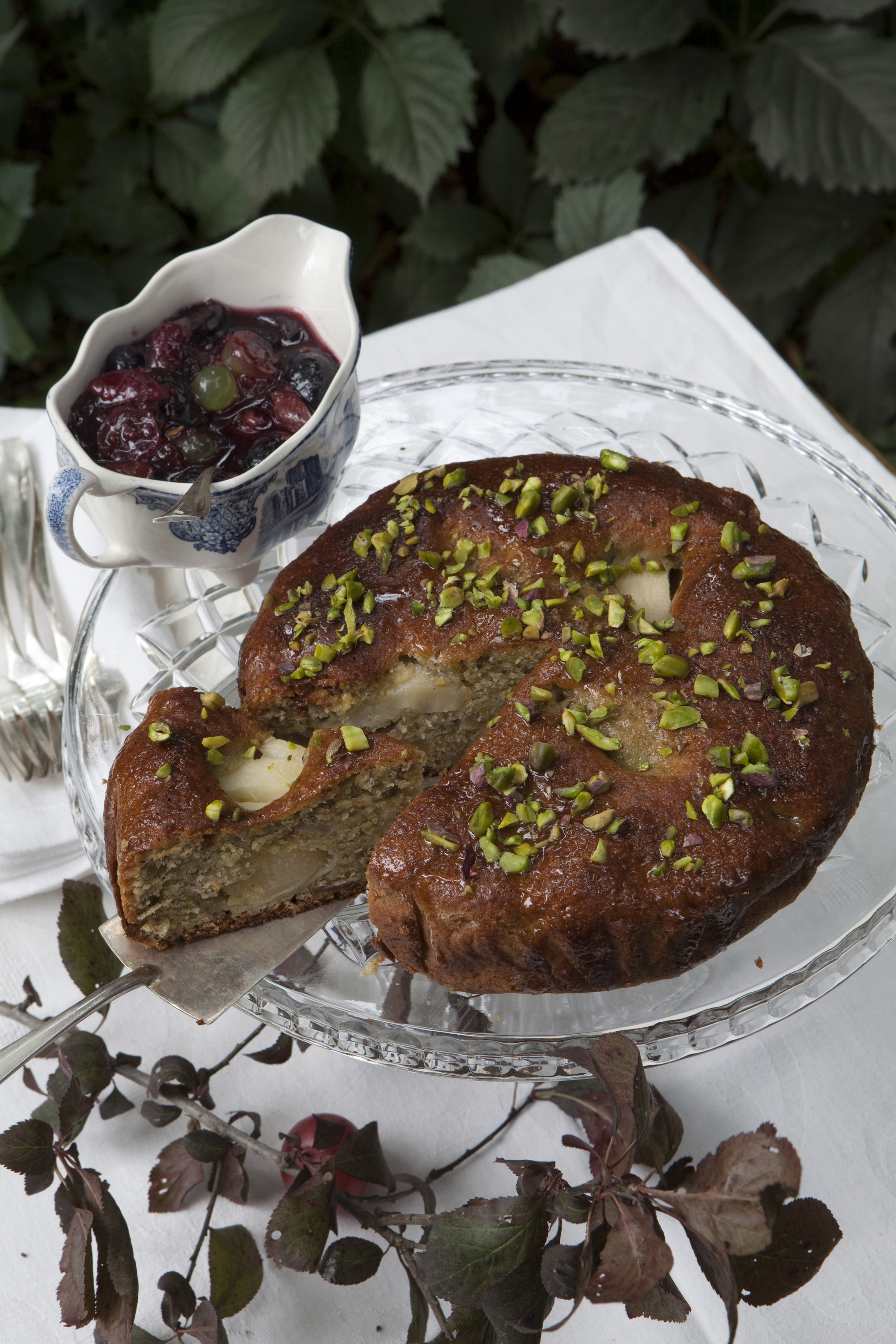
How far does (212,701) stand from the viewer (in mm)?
2123

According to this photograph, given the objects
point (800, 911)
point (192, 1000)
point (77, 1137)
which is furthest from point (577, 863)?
point (77, 1137)

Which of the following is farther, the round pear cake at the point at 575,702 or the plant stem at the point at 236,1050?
the plant stem at the point at 236,1050

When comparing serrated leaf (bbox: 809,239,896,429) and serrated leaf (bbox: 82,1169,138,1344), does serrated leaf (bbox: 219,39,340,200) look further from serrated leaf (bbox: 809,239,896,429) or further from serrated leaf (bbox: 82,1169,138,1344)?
serrated leaf (bbox: 82,1169,138,1344)

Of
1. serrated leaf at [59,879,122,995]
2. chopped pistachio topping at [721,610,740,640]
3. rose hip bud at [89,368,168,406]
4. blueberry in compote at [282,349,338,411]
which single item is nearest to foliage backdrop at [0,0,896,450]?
blueberry in compote at [282,349,338,411]

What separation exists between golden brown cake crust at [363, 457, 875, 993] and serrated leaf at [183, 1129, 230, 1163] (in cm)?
46

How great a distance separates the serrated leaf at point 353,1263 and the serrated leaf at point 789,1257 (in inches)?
23.4

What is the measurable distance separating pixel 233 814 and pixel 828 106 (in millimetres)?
2860

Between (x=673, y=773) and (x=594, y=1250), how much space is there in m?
0.73

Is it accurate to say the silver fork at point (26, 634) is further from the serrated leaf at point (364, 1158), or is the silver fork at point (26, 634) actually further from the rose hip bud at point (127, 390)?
the serrated leaf at point (364, 1158)

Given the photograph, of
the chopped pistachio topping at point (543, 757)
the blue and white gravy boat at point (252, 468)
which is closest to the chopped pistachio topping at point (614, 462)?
the blue and white gravy boat at point (252, 468)

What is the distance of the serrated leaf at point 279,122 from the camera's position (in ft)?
11.6

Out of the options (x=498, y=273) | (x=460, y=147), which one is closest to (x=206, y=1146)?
(x=498, y=273)

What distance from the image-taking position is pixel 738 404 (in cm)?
266

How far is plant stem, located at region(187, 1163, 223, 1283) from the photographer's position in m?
2.03
